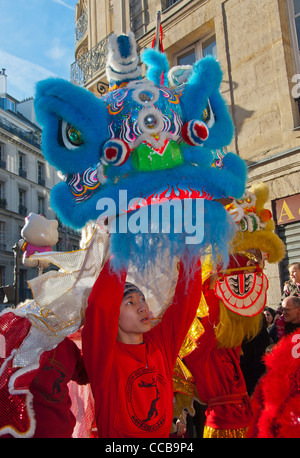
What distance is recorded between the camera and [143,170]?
1.53m

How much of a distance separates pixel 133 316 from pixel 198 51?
662cm

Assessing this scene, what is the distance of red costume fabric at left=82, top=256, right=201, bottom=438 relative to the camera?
5.15 ft

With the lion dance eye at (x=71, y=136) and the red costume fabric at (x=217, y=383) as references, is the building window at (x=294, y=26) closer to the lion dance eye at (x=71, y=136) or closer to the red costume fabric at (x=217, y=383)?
the red costume fabric at (x=217, y=383)

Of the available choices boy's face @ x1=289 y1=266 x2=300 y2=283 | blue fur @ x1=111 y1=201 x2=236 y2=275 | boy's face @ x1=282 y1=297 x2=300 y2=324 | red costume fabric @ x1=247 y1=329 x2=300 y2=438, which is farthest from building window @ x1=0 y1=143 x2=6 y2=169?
red costume fabric @ x1=247 y1=329 x2=300 y2=438

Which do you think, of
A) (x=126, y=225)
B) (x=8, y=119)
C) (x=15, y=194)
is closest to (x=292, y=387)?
(x=126, y=225)

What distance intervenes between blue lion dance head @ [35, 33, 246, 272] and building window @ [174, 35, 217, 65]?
593 cm

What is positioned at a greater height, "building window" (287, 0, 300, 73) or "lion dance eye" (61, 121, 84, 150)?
"building window" (287, 0, 300, 73)

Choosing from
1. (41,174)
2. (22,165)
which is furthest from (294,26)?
(41,174)

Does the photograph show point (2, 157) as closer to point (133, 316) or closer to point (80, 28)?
point (80, 28)

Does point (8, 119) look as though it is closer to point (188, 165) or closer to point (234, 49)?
point (234, 49)

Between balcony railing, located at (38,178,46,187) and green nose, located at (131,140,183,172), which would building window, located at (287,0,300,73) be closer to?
green nose, located at (131,140,183,172)

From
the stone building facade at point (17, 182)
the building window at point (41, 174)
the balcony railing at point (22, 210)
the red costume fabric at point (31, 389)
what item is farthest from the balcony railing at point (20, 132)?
the red costume fabric at point (31, 389)

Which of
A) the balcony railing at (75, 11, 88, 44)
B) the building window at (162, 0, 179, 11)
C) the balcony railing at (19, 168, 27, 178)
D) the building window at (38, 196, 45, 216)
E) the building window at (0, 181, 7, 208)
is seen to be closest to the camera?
the building window at (162, 0, 179, 11)
